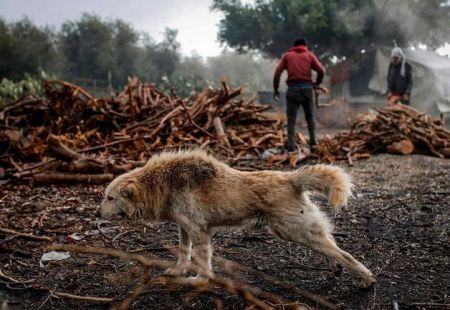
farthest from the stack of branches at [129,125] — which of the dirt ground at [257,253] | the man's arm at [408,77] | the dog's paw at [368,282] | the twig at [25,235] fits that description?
the dog's paw at [368,282]

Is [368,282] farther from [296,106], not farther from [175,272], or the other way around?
[296,106]

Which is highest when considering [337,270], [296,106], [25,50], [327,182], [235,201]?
[25,50]

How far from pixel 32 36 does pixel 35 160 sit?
35066 millimetres

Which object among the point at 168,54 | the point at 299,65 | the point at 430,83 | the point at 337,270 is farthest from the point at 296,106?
the point at 168,54

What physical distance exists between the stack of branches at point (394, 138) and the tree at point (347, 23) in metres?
24.5

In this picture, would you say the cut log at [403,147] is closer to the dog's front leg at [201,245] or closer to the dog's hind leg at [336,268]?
the dog's hind leg at [336,268]

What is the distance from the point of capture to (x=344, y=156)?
405 inches

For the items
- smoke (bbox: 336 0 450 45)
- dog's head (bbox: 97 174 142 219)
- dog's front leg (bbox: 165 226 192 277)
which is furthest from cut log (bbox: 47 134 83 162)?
smoke (bbox: 336 0 450 45)

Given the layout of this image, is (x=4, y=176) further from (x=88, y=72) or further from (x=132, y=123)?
(x=88, y=72)

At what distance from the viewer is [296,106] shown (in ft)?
35.1

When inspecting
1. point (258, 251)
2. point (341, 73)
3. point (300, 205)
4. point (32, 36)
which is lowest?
point (258, 251)

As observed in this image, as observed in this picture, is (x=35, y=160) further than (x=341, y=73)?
No

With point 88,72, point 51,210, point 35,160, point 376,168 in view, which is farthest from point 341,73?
point 51,210

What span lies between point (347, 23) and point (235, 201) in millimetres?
33201
